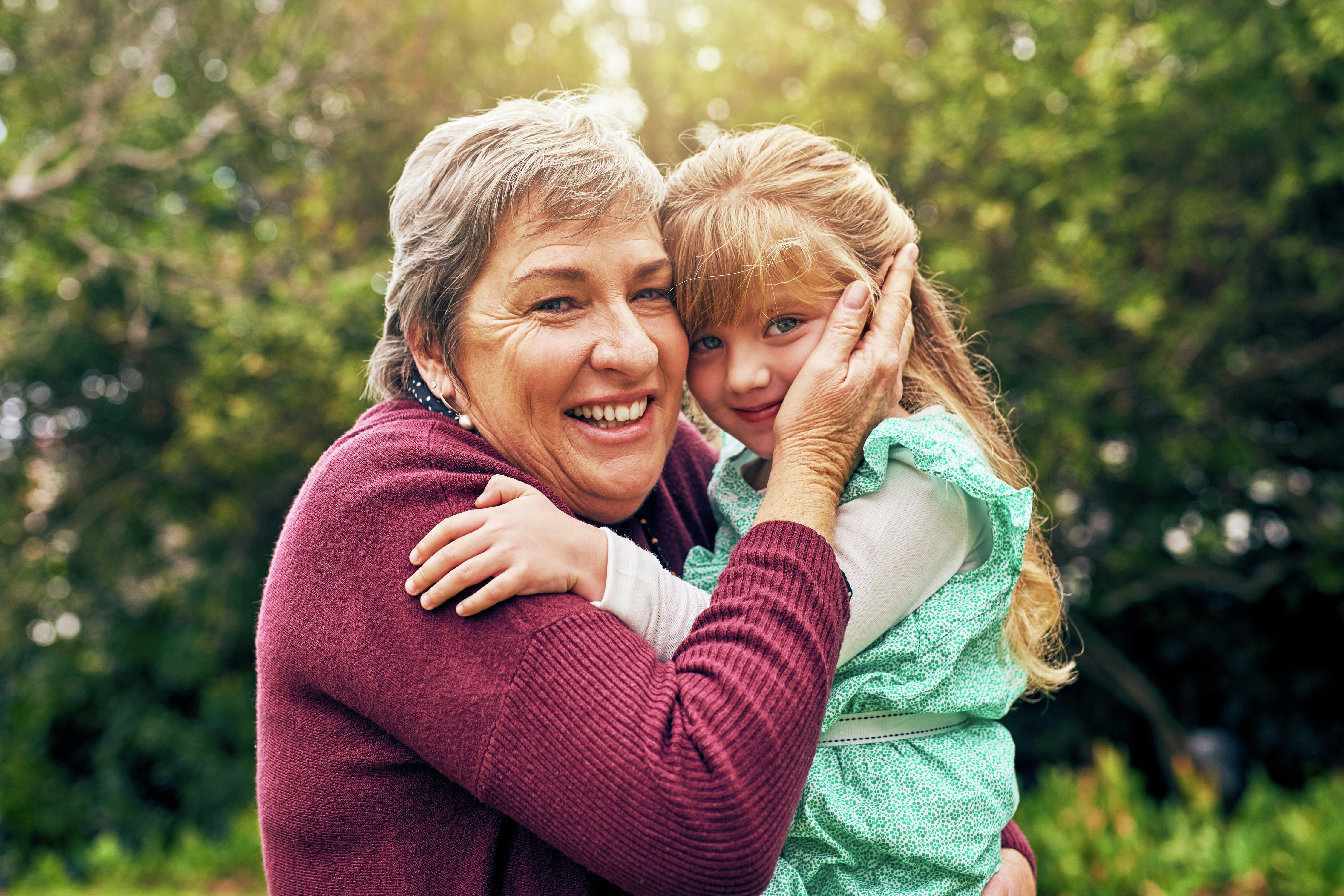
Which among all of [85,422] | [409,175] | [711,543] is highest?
[409,175]

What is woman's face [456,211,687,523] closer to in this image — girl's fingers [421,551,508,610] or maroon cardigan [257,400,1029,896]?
maroon cardigan [257,400,1029,896]

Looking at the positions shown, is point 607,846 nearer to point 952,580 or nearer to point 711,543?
point 952,580

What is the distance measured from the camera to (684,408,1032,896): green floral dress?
70.2 inches

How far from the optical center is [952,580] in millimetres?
1854

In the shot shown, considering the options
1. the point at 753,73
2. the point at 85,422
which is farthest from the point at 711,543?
the point at 85,422

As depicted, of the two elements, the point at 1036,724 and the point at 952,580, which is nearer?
the point at 952,580

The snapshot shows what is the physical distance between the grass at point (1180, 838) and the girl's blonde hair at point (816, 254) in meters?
3.55

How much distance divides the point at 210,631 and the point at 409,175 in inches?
353

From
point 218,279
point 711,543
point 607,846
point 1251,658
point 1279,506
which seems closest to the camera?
point 607,846

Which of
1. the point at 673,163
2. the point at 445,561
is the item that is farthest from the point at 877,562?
the point at 673,163

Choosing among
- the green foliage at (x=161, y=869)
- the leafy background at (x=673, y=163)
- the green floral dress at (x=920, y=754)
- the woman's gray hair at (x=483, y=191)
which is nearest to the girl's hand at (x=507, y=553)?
the woman's gray hair at (x=483, y=191)

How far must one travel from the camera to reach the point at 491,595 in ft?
4.76

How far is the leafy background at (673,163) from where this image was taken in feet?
19.4

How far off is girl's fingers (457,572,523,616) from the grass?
15.6ft
